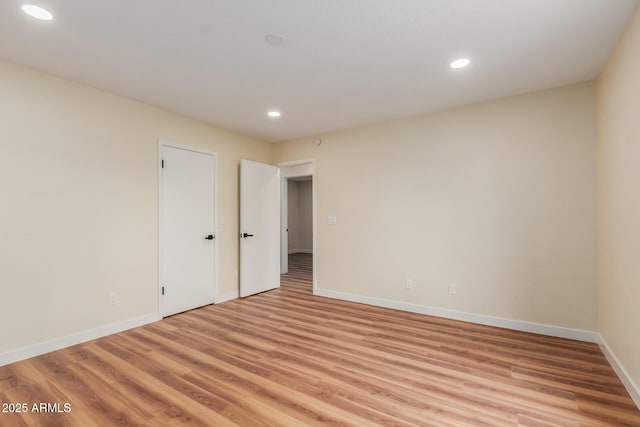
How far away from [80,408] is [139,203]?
6.80ft

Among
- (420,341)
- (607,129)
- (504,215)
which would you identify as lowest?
(420,341)

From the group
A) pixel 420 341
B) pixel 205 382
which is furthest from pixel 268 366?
pixel 420 341

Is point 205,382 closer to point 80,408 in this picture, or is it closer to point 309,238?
point 80,408

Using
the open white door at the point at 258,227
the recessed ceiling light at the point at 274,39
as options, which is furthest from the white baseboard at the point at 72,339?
the recessed ceiling light at the point at 274,39

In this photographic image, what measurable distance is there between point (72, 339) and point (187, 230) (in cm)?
157

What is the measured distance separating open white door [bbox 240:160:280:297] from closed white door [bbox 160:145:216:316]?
501mm

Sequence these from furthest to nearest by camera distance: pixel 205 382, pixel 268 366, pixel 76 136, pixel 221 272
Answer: pixel 221 272 < pixel 76 136 < pixel 268 366 < pixel 205 382

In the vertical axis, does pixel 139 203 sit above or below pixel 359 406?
above

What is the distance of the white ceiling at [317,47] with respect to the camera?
6.08 feet

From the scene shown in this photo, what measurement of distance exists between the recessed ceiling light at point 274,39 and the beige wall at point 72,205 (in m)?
2.05

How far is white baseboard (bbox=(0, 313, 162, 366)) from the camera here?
7.99 ft

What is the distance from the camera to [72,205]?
2797 millimetres

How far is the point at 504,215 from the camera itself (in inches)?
125

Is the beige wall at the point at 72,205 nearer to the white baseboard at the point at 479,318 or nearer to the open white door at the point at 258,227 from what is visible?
the open white door at the point at 258,227
